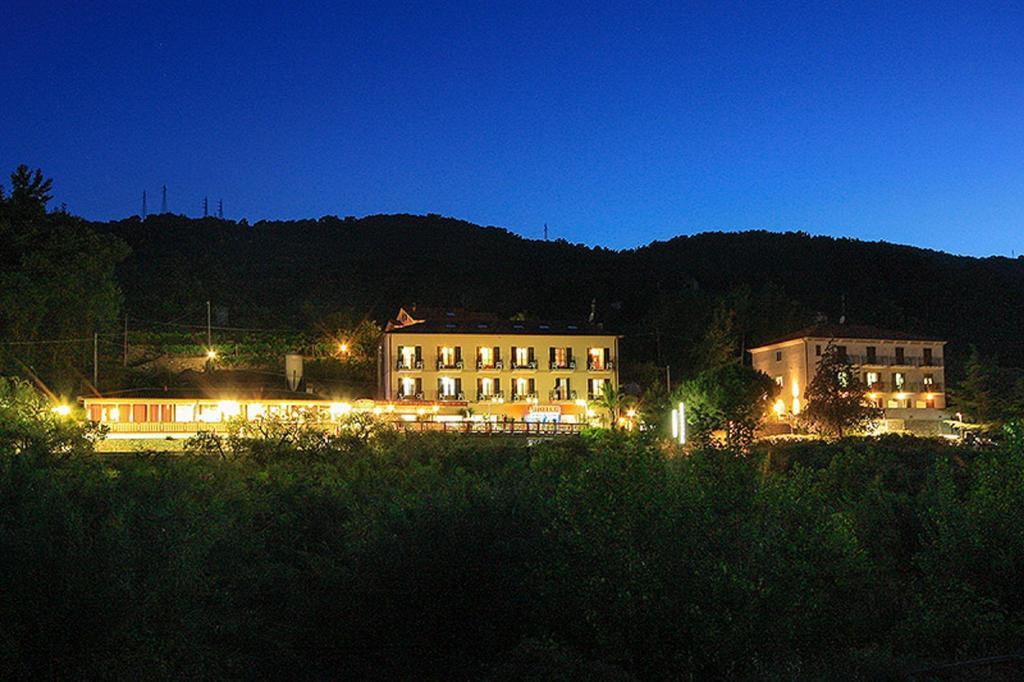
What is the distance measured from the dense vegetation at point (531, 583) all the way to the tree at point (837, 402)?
1335 inches

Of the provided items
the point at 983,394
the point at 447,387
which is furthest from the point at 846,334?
the point at 447,387

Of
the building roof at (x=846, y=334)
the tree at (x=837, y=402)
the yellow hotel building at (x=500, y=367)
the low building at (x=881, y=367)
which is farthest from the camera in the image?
the building roof at (x=846, y=334)

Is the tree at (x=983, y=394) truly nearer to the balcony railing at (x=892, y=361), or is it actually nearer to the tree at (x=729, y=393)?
the balcony railing at (x=892, y=361)

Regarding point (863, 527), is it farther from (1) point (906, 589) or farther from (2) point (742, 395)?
(2) point (742, 395)

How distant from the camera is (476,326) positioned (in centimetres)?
6694

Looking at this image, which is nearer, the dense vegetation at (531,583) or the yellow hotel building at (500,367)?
the dense vegetation at (531,583)

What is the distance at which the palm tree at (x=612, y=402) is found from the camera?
62.8 meters

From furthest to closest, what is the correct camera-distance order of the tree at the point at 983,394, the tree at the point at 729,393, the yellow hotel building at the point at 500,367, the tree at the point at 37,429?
the yellow hotel building at the point at 500,367, the tree at the point at 983,394, the tree at the point at 729,393, the tree at the point at 37,429

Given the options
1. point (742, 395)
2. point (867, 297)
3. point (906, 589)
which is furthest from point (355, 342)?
point (867, 297)

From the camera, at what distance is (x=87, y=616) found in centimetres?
1513

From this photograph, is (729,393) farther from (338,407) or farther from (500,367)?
(338,407)

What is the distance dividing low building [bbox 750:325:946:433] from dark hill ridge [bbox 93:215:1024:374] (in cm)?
1194

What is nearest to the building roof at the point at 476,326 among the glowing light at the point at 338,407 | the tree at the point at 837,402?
the glowing light at the point at 338,407

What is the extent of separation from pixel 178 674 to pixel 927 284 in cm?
11915
